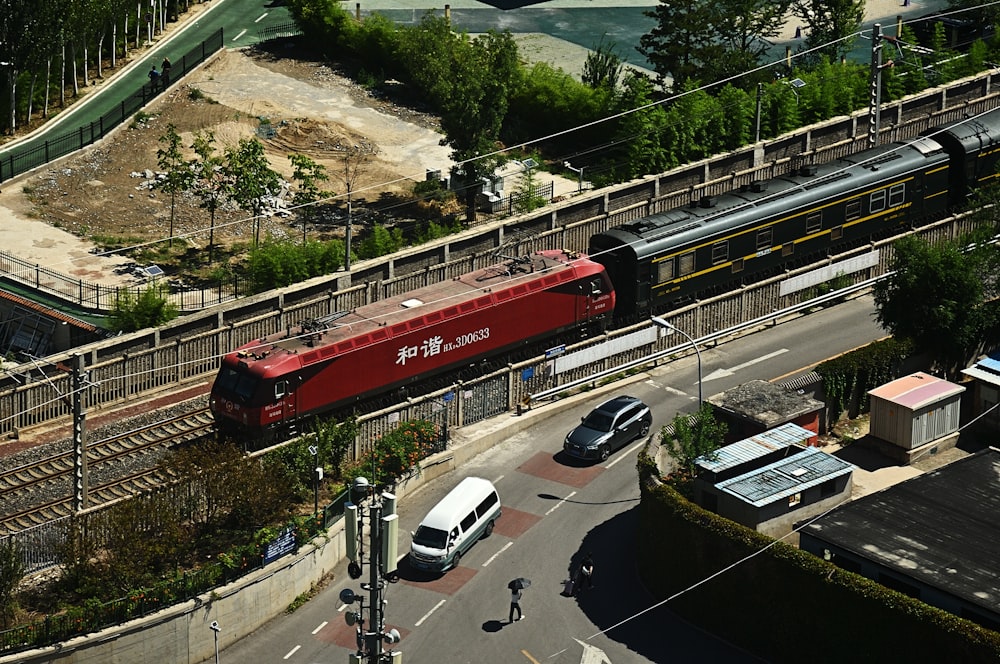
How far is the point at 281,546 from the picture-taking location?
56.7 m

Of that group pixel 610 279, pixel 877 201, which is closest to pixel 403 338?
pixel 610 279

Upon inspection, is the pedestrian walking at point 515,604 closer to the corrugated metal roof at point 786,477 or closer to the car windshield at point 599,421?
the corrugated metal roof at point 786,477

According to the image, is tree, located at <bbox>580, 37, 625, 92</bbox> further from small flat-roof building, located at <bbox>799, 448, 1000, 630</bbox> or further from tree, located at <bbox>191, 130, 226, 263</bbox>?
small flat-roof building, located at <bbox>799, 448, 1000, 630</bbox>

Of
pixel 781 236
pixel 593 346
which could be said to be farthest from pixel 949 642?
pixel 781 236

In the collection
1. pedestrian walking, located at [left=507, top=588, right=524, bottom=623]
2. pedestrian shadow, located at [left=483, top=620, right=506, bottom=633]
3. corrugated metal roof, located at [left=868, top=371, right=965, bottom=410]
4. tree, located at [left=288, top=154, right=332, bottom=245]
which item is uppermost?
tree, located at [left=288, top=154, right=332, bottom=245]

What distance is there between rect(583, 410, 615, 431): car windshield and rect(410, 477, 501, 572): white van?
20.8 ft

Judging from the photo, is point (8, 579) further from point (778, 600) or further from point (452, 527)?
point (778, 600)

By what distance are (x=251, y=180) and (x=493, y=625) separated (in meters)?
35.3

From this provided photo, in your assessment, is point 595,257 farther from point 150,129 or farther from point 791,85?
point 150,129

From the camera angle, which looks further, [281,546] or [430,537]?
[430,537]

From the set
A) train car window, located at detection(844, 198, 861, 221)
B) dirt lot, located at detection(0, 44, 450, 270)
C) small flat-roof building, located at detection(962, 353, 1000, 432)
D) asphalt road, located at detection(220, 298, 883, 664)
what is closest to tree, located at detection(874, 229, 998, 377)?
small flat-roof building, located at detection(962, 353, 1000, 432)

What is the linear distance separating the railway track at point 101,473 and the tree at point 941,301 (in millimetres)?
27530

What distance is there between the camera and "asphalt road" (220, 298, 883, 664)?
54.2 metres

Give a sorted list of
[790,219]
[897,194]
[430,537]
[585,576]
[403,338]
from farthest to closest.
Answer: [897,194]
[790,219]
[403,338]
[430,537]
[585,576]
